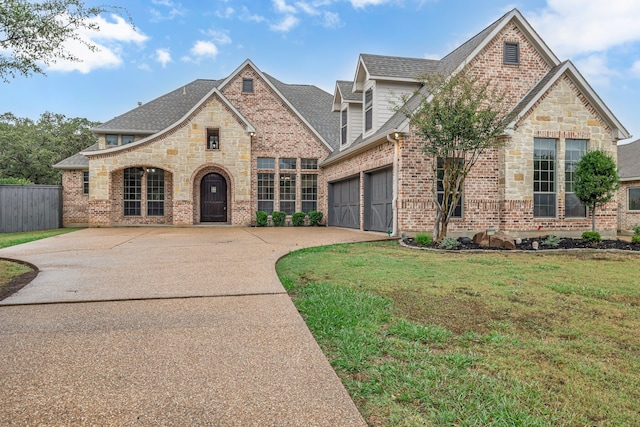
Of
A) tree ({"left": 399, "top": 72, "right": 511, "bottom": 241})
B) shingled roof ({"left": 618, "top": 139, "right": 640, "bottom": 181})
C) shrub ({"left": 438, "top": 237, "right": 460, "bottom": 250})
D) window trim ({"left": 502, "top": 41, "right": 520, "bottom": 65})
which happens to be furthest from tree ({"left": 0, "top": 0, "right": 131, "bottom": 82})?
shingled roof ({"left": 618, "top": 139, "right": 640, "bottom": 181})

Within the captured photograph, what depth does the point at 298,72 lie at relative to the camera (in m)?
32.7

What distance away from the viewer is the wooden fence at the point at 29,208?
1588cm

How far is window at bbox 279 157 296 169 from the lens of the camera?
1894 cm

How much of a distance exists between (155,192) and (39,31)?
13.5 metres

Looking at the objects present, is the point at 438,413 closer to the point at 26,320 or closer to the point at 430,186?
the point at 26,320

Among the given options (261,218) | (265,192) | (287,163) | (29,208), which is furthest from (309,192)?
(29,208)

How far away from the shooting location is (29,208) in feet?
54.2

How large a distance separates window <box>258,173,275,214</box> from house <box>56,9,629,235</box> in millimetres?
52

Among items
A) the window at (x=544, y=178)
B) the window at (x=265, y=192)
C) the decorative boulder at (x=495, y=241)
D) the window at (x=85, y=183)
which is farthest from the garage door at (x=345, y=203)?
the window at (x=85, y=183)

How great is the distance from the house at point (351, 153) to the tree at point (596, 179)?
3.08 ft

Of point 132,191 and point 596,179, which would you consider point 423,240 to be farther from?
point 132,191

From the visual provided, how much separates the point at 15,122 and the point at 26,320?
42451 mm

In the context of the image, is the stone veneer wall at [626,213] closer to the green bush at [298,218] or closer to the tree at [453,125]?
the tree at [453,125]

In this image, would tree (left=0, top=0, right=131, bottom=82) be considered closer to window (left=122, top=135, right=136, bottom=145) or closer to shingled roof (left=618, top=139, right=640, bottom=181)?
window (left=122, top=135, right=136, bottom=145)
